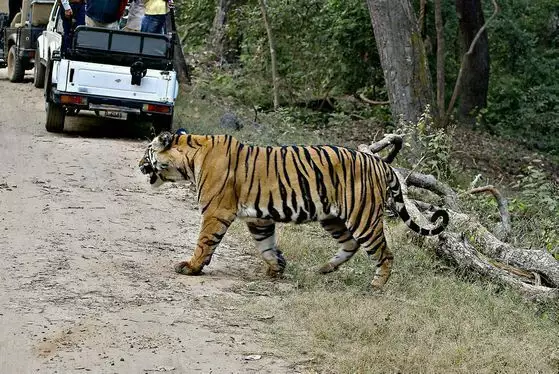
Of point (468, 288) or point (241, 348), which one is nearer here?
point (241, 348)

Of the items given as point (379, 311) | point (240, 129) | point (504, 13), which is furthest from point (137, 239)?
point (504, 13)

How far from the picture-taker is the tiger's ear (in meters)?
9.21

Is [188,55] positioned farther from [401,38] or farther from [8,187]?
[8,187]

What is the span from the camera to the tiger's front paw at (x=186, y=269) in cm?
895

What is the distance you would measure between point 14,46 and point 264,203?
1566 centimetres

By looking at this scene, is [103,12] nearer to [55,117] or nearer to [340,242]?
[55,117]

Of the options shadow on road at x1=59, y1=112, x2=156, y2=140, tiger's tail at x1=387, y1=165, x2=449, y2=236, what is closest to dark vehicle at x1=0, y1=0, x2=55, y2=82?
shadow on road at x1=59, y1=112, x2=156, y2=140

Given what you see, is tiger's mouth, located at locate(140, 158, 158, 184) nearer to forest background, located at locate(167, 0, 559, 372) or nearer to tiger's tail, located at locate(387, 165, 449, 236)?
forest background, located at locate(167, 0, 559, 372)

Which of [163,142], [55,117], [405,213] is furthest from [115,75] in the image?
[405,213]

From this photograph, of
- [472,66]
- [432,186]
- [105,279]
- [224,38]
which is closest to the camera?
[105,279]

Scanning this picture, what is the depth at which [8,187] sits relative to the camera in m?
11.9

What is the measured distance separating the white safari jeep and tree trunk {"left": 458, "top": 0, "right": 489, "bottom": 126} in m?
8.57

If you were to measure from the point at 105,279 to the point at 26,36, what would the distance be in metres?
14.7

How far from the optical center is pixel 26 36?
22.2m
